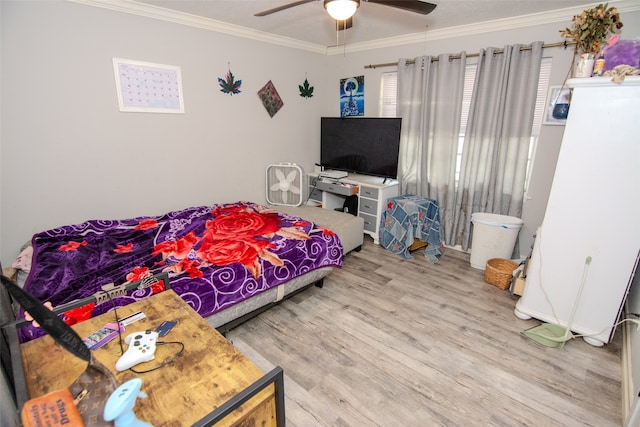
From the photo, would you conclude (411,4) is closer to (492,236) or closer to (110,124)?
(492,236)

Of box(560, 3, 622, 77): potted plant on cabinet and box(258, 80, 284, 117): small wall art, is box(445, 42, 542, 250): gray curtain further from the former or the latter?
box(258, 80, 284, 117): small wall art

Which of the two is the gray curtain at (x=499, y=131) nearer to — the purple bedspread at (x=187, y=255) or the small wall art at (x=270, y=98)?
the purple bedspread at (x=187, y=255)

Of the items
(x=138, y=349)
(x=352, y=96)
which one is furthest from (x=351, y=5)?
(x=352, y=96)

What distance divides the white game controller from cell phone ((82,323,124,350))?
0.07 metres

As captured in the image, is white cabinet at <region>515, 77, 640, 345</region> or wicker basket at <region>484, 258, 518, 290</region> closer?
white cabinet at <region>515, 77, 640, 345</region>

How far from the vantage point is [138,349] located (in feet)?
3.31

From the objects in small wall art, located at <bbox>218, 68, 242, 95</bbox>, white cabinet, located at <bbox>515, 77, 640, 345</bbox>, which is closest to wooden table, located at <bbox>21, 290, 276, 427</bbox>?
white cabinet, located at <bbox>515, 77, 640, 345</bbox>

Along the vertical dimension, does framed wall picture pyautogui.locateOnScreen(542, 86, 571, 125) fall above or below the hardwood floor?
above

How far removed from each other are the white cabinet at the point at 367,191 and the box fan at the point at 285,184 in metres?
0.44

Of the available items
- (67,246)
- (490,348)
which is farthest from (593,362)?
(67,246)

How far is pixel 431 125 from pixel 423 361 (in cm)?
249

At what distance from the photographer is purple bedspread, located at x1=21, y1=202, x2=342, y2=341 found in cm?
179

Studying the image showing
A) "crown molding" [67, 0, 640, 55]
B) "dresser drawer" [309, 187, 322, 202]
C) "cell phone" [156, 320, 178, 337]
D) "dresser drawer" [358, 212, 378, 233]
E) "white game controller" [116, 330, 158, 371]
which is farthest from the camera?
"dresser drawer" [309, 187, 322, 202]

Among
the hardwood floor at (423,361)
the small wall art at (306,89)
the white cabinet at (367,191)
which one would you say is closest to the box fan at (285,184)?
the white cabinet at (367,191)
